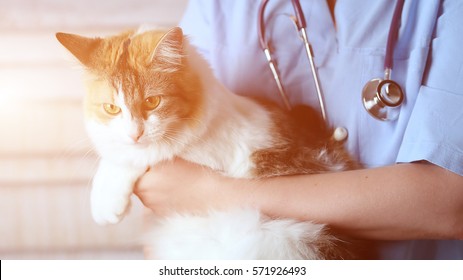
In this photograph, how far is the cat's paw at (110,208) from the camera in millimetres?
729

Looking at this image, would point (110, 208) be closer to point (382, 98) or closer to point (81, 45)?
point (81, 45)

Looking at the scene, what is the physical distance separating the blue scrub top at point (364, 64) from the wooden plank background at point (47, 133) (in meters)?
0.17

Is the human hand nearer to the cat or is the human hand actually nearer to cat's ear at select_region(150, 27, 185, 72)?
the cat

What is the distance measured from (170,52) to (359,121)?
35 cm

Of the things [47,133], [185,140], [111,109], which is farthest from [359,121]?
[47,133]

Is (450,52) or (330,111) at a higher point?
(450,52)

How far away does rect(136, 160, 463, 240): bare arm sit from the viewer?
2.17 ft

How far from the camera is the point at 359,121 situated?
29.9 inches

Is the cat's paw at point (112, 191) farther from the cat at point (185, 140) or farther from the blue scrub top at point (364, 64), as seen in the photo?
the blue scrub top at point (364, 64)

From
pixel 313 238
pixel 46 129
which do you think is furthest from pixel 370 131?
pixel 46 129

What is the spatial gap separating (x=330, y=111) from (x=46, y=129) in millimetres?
524

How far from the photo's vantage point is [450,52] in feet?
2.19

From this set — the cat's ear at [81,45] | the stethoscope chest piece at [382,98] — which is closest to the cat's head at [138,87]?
the cat's ear at [81,45]

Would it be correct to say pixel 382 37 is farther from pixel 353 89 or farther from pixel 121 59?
pixel 121 59
